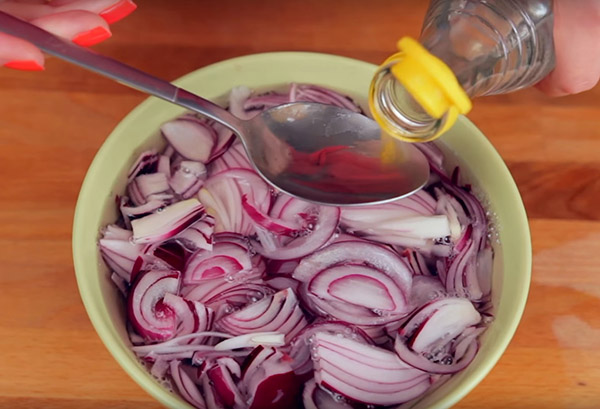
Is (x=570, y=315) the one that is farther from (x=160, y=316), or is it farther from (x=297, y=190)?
(x=160, y=316)

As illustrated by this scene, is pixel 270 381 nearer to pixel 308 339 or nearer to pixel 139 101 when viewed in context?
pixel 308 339

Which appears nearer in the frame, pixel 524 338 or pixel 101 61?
pixel 101 61

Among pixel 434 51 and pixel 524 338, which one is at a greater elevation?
pixel 434 51

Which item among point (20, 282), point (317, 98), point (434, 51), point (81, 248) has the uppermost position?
point (434, 51)

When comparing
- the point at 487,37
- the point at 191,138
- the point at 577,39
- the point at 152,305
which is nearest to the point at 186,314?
the point at 152,305

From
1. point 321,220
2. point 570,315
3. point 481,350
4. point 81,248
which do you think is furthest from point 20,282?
point 570,315
